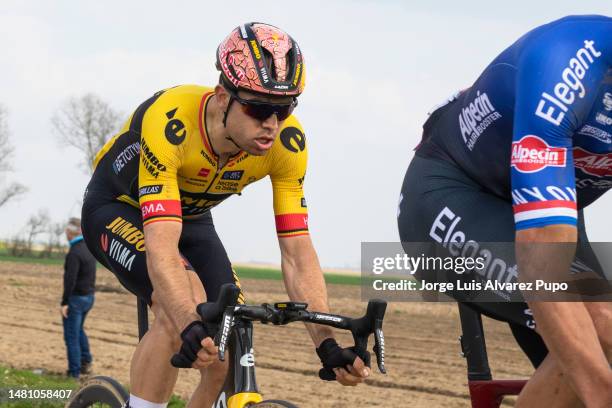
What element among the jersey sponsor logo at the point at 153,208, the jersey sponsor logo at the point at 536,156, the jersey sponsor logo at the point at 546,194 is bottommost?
the jersey sponsor logo at the point at 153,208

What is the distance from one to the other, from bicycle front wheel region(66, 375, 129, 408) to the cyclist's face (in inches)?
63.1

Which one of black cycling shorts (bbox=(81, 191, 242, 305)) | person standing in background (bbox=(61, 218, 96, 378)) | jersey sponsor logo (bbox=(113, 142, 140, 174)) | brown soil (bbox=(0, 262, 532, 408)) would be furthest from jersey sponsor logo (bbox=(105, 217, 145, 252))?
person standing in background (bbox=(61, 218, 96, 378))

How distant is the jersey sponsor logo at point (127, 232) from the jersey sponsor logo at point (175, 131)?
53 centimetres

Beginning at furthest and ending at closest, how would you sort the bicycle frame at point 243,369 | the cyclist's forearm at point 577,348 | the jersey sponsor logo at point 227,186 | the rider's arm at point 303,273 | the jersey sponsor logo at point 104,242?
the jersey sponsor logo at point 104,242, the jersey sponsor logo at point 227,186, the rider's arm at point 303,273, the bicycle frame at point 243,369, the cyclist's forearm at point 577,348

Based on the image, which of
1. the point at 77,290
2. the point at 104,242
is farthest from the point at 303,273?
the point at 77,290

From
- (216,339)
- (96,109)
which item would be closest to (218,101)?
(216,339)

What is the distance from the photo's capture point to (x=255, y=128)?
14.2 ft

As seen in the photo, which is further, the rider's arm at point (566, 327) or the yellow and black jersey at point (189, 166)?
the yellow and black jersey at point (189, 166)

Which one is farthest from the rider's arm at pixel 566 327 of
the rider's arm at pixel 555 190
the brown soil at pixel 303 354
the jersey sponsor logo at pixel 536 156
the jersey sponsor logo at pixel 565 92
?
the brown soil at pixel 303 354

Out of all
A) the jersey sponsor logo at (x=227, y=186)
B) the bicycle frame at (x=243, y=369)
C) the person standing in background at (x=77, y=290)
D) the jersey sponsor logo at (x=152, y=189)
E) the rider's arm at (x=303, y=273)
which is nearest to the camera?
the bicycle frame at (x=243, y=369)

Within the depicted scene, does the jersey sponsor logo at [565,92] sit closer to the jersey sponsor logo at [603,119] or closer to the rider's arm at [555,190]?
the rider's arm at [555,190]

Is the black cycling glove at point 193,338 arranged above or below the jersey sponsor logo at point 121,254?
below

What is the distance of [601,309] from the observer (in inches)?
118

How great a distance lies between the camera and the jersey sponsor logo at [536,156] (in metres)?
2.84
